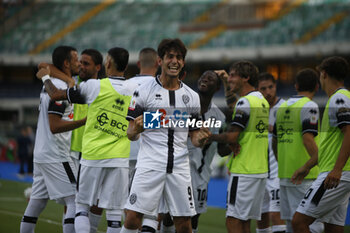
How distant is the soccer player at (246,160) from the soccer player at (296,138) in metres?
0.71

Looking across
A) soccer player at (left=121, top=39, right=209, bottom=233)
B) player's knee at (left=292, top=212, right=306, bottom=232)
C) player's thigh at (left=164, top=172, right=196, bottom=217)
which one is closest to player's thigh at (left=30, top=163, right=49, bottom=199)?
soccer player at (left=121, top=39, right=209, bottom=233)

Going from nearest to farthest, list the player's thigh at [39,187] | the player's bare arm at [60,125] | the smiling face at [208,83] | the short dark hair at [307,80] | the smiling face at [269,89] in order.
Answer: the player's bare arm at [60,125]
the player's thigh at [39,187]
the smiling face at [208,83]
the short dark hair at [307,80]
the smiling face at [269,89]

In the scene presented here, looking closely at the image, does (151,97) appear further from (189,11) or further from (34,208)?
(189,11)

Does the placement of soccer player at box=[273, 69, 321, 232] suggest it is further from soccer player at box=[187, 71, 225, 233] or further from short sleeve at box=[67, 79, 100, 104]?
short sleeve at box=[67, 79, 100, 104]

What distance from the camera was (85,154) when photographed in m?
5.46

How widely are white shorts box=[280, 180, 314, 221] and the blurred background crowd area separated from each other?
19.6 meters

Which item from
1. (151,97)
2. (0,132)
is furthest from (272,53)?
(151,97)

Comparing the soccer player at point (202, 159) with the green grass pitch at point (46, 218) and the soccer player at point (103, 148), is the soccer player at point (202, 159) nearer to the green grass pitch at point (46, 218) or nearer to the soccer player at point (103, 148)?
the soccer player at point (103, 148)

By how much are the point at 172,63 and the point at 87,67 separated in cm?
152

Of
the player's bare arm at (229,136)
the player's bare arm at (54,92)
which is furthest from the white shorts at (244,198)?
the player's bare arm at (54,92)

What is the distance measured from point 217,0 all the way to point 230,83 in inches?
1203

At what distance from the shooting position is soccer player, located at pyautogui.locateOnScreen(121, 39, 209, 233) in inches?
181

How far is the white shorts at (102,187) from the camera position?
5.38 m

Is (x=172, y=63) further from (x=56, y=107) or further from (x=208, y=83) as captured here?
(x=56, y=107)
